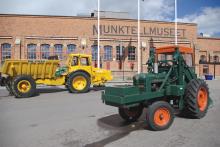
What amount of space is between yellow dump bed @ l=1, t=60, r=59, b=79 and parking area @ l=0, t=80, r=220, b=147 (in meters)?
5.81

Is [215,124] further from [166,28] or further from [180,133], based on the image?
[166,28]

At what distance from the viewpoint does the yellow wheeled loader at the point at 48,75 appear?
15759 millimetres

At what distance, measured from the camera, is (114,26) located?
115ft

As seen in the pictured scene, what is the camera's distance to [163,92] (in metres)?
8.35

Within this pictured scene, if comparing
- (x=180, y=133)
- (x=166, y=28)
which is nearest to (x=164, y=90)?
(x=180, y=133)

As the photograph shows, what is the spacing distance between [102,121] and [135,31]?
28.0 m

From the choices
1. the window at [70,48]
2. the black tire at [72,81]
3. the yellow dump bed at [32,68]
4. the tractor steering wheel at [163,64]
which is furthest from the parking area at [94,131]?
the window at [70,48]

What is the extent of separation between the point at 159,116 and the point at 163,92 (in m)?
0.96

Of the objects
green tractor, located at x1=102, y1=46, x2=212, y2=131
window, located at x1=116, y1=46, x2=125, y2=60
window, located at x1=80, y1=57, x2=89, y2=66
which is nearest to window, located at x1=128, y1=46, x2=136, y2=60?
window, located at x1=116, y1=46, x2=125, y2=60

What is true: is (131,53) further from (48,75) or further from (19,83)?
(19,83)

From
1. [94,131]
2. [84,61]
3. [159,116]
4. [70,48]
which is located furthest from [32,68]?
[70,48]

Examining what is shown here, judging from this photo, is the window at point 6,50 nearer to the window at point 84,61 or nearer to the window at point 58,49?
the window at point 58,49

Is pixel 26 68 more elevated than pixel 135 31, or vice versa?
pixel 135 31

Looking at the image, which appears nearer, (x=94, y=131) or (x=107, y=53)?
(x=94, y=131)
